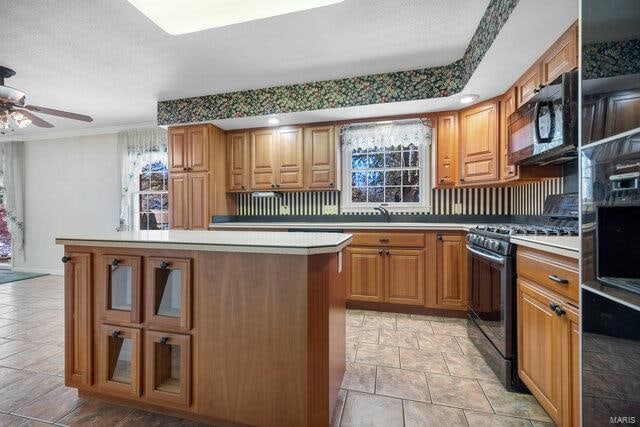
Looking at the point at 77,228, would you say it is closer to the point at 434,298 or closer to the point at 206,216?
the point at 206,216

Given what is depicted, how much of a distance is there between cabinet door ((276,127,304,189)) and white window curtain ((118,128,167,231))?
2103 millimetres

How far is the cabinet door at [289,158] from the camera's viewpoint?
12.1 ft

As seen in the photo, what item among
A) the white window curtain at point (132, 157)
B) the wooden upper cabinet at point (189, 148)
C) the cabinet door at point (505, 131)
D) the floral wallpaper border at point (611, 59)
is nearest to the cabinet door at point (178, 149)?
the wooden upper cabinet at point (189, 148)

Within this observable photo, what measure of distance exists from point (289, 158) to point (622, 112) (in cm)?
317

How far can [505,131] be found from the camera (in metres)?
2.79

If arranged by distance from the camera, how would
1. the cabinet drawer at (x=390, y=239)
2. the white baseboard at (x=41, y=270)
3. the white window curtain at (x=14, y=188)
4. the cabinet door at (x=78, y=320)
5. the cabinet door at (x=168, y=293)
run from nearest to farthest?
1. the cabinet door at (x=168, y=293)
2. the cabinet door at (x=78, y=320)
3. the cabinet drawer at (x=390, y=239)
4. the white baseboard at (x=41, y=270)
5. the white window curtain at (x=14, y=188)

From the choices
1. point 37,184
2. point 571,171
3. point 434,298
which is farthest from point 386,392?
point 37,184

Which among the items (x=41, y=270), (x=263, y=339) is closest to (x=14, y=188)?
(x=41, y=270)

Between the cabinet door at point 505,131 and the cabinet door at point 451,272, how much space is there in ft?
2.36

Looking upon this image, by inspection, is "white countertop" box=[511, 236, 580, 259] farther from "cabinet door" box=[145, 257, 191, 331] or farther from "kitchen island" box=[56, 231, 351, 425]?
"cabinet door" box=[145, 257, 191, 331]

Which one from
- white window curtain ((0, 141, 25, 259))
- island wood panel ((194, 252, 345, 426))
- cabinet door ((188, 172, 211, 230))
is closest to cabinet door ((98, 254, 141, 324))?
island wood panel ((194, 252, 345, 426))

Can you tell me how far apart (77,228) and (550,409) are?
21.7 ft

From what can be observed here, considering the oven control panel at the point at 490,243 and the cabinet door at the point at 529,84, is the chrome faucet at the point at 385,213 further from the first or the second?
the cabinet door at the point at 529,84

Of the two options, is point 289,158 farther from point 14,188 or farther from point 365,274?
point 14,188
